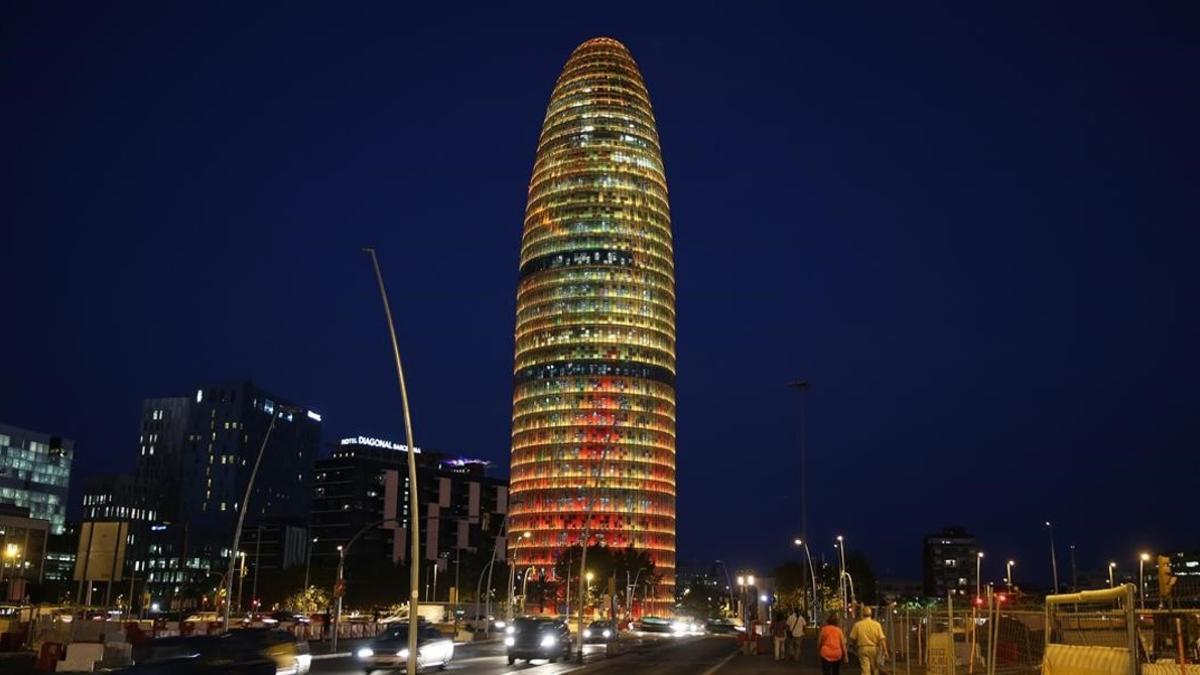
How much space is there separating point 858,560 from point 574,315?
6173 cm

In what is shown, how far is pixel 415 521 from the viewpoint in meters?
24.2

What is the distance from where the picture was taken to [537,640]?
133 feet

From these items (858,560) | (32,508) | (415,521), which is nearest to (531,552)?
(858,560)

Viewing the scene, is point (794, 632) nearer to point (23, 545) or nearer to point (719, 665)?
point (719, 665)

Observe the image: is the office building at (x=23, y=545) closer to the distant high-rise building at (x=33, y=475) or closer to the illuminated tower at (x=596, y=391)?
the distant high-rise building at (x=33, y=475)

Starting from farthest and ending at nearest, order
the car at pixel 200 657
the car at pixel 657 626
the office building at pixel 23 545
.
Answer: the office building at pixel 23 545, the car at pixel 657 626, the car at pixel 200 657

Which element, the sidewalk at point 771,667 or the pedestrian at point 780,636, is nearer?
the sidewalk at point 771,667

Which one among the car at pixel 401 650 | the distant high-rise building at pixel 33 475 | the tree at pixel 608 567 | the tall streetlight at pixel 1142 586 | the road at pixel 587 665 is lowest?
the road at pixel 587 665

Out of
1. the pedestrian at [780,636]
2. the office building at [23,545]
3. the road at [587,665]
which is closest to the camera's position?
the road at [587,665]

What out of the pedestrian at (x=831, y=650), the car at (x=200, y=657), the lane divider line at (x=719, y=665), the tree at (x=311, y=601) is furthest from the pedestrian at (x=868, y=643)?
the tree at (x=311, y=601)

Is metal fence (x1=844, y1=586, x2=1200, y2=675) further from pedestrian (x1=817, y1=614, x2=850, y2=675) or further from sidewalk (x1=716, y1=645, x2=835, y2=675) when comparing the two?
sidewalk (x1=716, y1=645, x2=835, y2=675)

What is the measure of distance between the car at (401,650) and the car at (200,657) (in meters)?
9.49

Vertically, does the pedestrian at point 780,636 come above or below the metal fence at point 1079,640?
below

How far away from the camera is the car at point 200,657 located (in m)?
20.0
